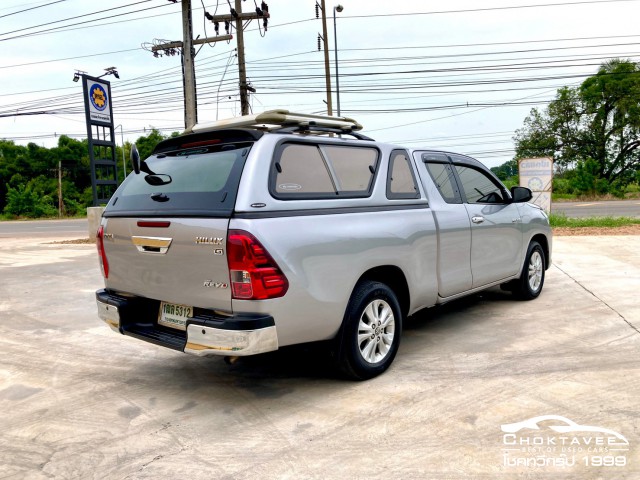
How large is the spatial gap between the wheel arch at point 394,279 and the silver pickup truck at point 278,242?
0.01 metres

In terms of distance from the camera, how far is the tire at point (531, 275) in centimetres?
634

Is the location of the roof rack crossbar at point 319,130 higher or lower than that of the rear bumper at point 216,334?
higher

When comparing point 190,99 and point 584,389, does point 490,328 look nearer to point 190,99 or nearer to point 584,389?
point 584,389

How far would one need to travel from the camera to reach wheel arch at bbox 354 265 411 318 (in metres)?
4.12

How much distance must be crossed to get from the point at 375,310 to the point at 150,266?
1724 millimetres

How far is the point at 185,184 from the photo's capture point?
375 cm

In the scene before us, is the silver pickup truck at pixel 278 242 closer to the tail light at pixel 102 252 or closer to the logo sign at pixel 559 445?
the tail light at pixel 102 252

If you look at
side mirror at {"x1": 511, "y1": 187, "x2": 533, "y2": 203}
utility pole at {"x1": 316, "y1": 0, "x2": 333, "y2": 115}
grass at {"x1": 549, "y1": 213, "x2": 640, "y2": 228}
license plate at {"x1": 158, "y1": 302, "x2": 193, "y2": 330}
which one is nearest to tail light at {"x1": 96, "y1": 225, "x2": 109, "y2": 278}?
license plate at {"x1": 158, "y1": 302, "x2": 193, "y2": 330}

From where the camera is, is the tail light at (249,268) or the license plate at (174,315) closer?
the tail light at (249,268)

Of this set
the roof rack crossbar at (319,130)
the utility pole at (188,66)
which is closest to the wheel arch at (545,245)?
the roof rack crossbar at (319,130)

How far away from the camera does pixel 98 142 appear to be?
1683cm

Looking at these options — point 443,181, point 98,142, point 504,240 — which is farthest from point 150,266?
point 98,142

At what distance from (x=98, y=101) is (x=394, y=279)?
15469 millimetres

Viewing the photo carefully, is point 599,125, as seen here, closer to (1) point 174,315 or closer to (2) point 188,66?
(2) point 188,66
